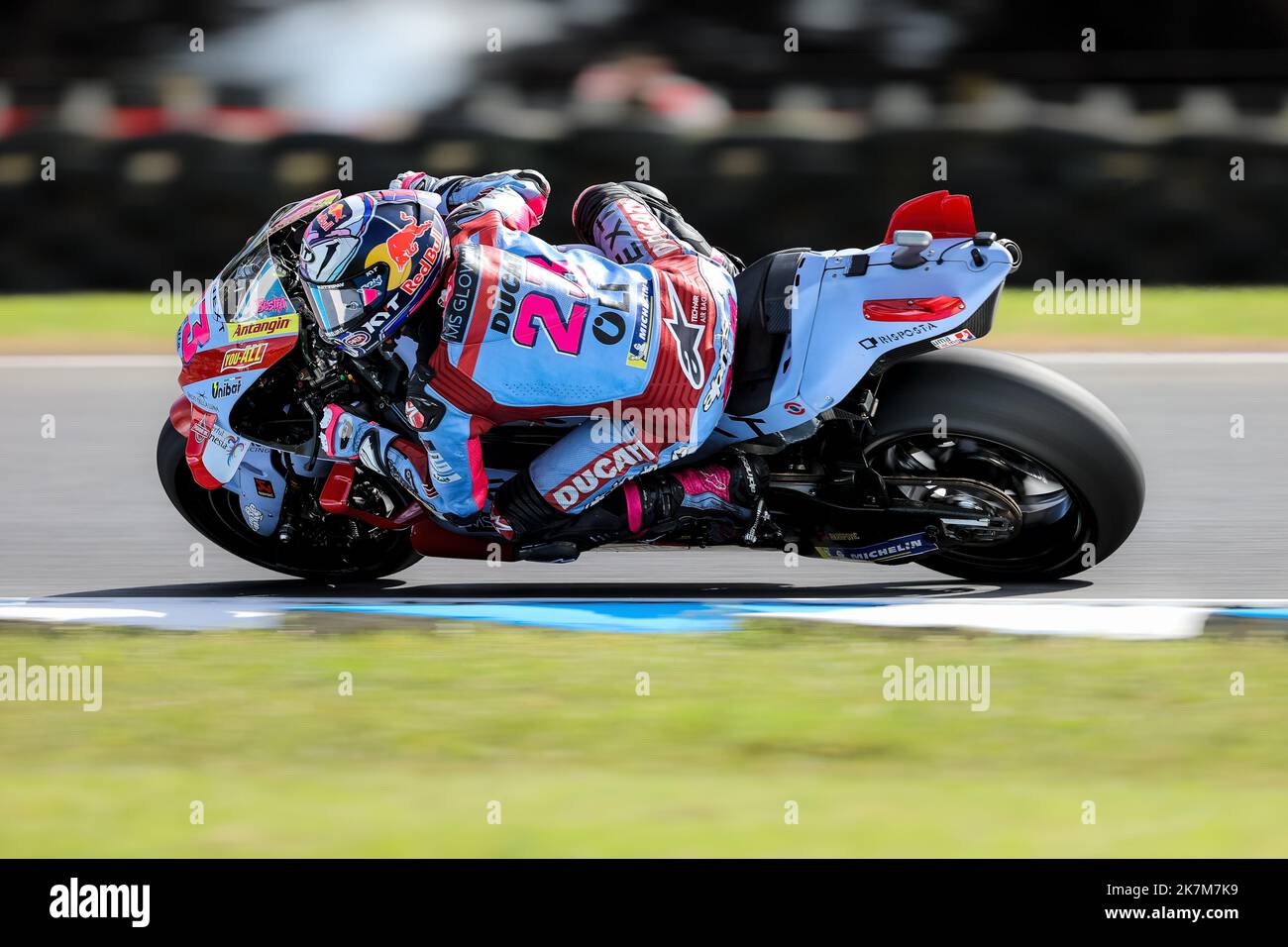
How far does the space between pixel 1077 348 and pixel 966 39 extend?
472cm

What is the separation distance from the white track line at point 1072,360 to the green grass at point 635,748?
3920 mm

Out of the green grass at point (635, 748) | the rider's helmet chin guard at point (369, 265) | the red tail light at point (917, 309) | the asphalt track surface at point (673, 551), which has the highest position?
the rider's helmet chin guard at point (369, 265)

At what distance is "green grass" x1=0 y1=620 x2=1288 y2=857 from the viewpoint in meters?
3.81

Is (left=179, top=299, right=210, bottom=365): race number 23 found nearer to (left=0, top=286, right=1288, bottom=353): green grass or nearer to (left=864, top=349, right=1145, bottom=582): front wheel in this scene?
(left=864, top=349, right=1145, bottom=582): front wheel

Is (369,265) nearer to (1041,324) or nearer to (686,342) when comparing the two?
(686,342)

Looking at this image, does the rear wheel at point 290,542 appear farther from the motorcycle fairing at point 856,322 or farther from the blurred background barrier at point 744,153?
the blurred background barrier at point 744,153

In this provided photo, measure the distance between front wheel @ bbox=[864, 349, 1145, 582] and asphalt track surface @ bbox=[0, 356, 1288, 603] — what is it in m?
0.28

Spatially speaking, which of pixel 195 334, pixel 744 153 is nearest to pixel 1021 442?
pixel 195 334

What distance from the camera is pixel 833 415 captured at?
16.8 ft

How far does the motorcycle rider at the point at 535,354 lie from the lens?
4.61 meters

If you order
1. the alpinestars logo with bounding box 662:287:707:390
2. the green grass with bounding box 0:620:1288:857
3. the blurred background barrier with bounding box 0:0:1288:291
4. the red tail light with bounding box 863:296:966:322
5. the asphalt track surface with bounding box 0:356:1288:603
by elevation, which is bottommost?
the green grass with bounding box 0:620:1288:857

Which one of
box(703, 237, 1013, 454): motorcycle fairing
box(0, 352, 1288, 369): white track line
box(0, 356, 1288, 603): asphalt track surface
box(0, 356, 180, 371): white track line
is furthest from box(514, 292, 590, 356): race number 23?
box(0, 356, 180, 371): white track line

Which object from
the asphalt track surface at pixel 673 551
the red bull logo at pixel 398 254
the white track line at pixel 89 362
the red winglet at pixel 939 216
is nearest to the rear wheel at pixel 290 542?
the asphalt track surface at pixel 673 551

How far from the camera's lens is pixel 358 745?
4.34 meters
